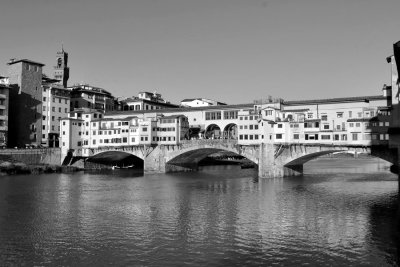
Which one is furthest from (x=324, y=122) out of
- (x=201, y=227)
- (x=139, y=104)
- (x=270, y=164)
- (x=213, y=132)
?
(x=139, y=104)

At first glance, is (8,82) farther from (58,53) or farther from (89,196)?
(89,196)

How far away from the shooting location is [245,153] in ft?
246

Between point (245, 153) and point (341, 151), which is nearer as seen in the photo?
point (341, 151)

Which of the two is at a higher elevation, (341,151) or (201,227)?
(341,151)

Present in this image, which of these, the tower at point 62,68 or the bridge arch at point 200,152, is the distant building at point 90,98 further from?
the bridge arch at point 200,152

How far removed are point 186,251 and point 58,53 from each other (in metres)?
128

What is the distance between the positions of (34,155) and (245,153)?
48.5 metres

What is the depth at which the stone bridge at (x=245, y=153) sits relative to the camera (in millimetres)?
65750

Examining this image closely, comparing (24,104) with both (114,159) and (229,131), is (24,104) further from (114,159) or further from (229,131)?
(229,131)

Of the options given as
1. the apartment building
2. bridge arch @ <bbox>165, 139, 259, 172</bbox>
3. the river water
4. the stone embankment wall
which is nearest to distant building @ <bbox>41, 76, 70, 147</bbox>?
the stone embankment wall

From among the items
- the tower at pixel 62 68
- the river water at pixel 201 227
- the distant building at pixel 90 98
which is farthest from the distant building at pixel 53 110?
the river water at pixel 201 227

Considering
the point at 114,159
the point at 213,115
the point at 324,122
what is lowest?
the point at 114,159

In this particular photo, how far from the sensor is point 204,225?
34.3 m

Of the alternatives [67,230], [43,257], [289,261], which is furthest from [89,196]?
[289,261]
